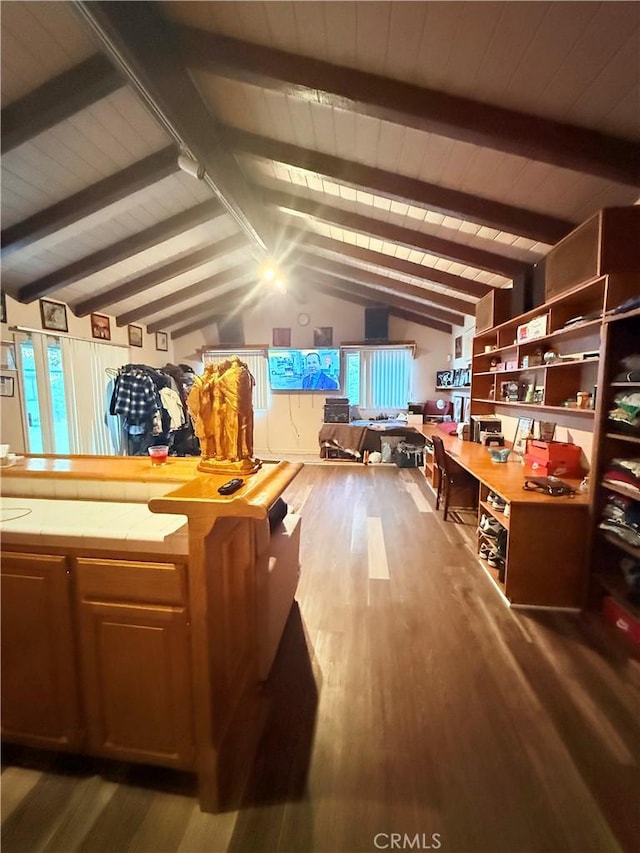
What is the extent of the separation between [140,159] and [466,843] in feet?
13.4

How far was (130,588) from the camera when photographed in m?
1.08

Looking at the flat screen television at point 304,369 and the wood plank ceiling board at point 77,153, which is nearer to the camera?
the wood plank ceiling board at point 77,153

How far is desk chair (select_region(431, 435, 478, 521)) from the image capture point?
3402mm

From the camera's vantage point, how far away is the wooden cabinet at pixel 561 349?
199 centimetres

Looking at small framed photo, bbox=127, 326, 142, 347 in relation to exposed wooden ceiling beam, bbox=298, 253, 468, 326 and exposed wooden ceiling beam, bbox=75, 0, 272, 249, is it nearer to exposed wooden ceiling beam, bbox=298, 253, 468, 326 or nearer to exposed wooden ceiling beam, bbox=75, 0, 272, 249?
exposed wooden ceiling beam, bbox=298, 253, 468, 326

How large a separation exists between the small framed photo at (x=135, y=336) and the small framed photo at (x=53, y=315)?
1.23m

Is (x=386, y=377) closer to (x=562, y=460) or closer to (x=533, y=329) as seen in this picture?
(x=533, y=329)

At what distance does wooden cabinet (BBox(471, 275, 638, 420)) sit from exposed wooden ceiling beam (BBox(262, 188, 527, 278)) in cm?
52

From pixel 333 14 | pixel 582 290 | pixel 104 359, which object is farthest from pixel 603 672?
pixel 104 359

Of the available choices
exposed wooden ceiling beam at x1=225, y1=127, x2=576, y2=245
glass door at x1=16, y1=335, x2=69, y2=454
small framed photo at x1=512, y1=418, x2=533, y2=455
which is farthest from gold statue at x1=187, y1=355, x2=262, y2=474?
glass door at x1=16, y1=335, x2=69, y2=454

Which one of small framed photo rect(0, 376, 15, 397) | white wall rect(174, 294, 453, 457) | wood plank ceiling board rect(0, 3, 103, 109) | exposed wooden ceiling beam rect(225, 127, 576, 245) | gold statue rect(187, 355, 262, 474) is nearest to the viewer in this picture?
gold statue rect(187, 355, 262, 474)

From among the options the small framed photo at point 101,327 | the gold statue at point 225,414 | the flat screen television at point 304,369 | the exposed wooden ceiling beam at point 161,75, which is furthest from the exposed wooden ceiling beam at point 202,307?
the gold statue at point 225,414

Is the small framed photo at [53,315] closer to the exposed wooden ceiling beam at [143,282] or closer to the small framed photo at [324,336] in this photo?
the exposed wooden ceiling beam at [143,282]

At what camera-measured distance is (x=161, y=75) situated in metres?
1.73
